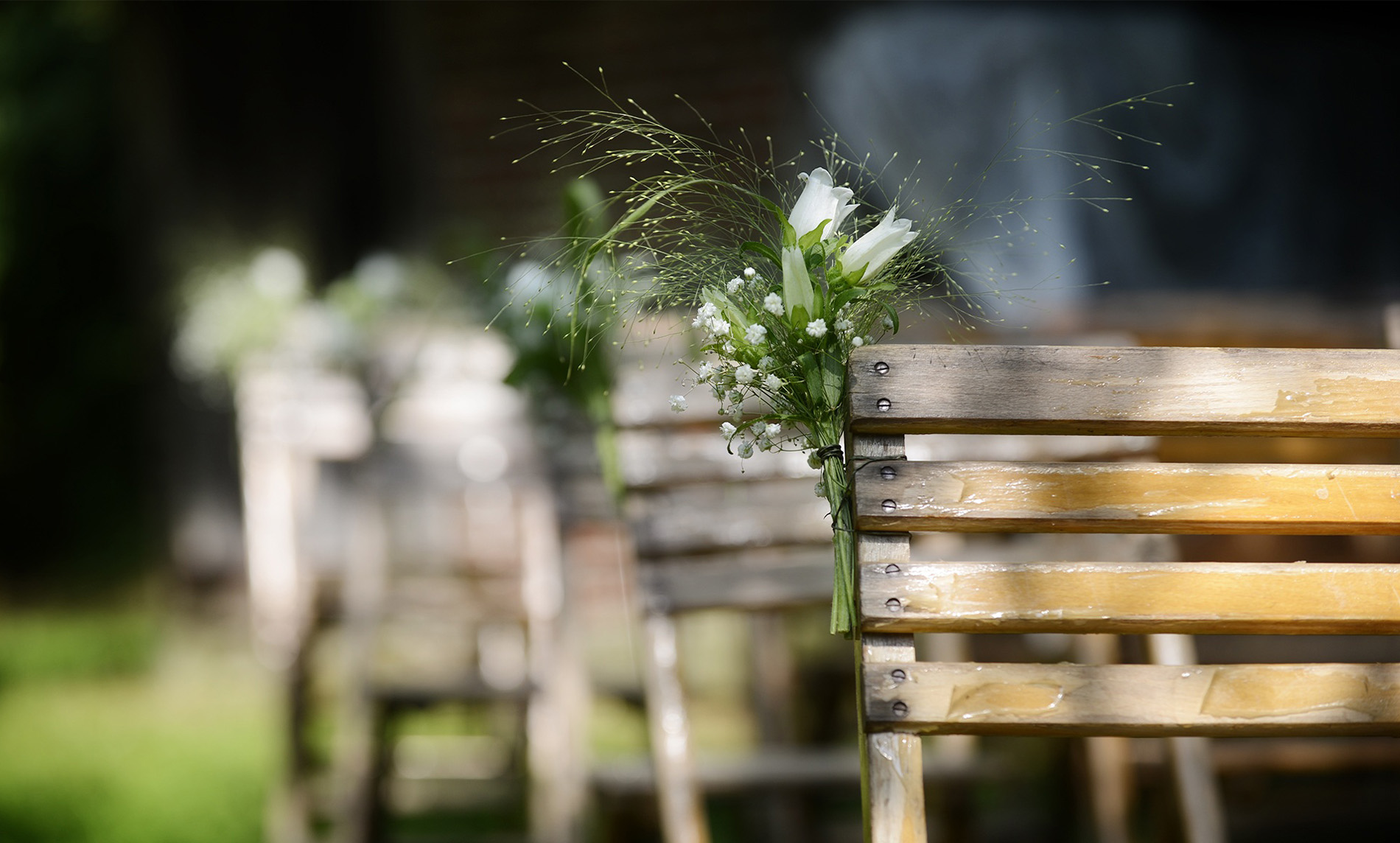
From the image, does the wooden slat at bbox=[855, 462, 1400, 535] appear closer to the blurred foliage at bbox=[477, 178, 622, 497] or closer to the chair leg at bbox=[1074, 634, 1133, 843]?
the blurred foliage at bbox=[477, 178, 622, 497]

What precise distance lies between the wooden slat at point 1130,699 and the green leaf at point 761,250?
1.36 feet

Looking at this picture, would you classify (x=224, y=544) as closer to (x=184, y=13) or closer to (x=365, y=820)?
(x=184, y=13)

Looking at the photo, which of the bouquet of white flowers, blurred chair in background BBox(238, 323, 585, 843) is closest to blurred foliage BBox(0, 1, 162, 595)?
blurred chair in background BBox(238, 323, 585, 843)

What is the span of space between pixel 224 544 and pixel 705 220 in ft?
19.1

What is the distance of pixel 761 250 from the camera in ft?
3.55

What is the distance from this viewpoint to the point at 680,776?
1.83 meters

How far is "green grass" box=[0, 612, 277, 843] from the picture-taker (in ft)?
9.95

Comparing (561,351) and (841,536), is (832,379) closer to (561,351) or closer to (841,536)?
(841,536)

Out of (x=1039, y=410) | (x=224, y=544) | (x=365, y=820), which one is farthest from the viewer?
(x=224, y=544)

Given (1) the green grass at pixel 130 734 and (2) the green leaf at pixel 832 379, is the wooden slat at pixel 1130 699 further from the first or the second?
(1) the green grass at pixel 130 734

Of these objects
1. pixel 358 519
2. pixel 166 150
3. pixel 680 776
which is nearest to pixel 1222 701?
pixel 680 776

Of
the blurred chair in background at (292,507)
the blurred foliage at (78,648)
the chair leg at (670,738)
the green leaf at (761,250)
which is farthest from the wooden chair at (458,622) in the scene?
the blurred foliage at (78,648)

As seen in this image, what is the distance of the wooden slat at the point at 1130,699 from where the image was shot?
3.33 ft

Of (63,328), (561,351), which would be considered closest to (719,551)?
(561,351)
